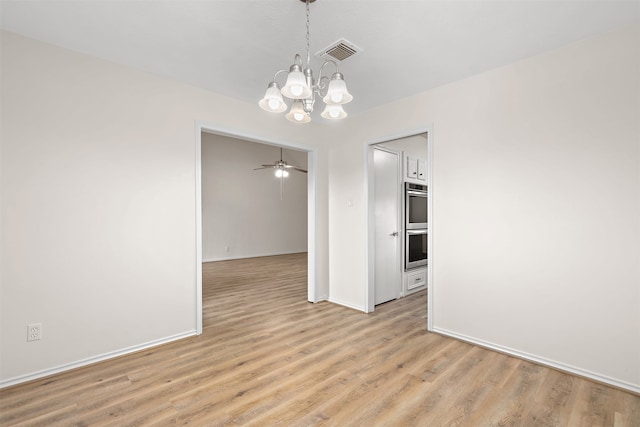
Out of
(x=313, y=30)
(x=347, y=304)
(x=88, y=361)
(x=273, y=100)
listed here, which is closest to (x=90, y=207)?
(x=88, y=361)

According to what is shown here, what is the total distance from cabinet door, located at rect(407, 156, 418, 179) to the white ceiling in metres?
1.78

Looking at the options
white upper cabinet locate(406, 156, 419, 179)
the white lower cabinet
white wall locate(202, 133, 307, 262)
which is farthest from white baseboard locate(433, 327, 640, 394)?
white wall locate(202, 133, 307, 262)

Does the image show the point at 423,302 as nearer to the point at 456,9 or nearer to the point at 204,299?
the point at 204,299

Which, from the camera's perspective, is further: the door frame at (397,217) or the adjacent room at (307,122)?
the door frame at (397,217)

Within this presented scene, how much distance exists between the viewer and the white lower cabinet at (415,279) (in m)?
4.58

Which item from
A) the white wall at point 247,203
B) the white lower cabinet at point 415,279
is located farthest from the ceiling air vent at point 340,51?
the white wall at point 247,203

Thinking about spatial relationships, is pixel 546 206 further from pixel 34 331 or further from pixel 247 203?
pixel 247 203

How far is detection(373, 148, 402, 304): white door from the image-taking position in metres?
4.05

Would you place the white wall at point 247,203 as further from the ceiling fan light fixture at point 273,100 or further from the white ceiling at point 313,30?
the ceiling fan light fixture at point 273,100

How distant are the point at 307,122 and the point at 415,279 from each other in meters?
3.30

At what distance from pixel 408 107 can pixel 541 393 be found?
286 centimetres

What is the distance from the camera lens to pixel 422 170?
16.2 feet

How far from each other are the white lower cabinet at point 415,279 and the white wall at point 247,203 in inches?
204

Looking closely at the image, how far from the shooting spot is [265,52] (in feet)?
8.33
